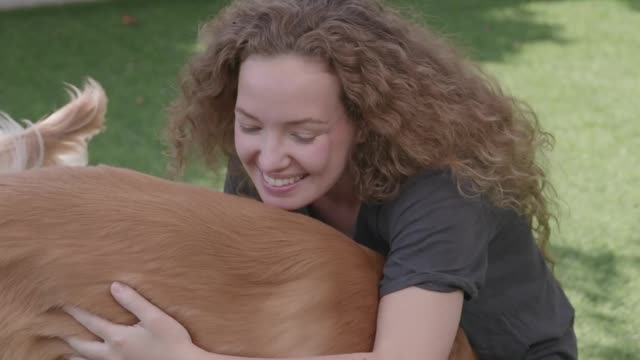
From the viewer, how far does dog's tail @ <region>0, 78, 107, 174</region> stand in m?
2.59

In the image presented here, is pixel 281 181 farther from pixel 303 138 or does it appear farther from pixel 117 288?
pixel 117 288

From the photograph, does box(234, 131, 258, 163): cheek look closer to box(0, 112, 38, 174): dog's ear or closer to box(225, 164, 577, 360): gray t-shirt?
box(225, 164, 577, 360): gray t-shirt

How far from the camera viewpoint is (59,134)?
2.76 metres

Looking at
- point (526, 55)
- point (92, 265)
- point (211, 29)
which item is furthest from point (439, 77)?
point (526, 55)

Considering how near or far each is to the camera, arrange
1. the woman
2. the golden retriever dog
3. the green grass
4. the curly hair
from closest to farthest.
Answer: the golden retriever dog
the woman
the curly hair
the green grass

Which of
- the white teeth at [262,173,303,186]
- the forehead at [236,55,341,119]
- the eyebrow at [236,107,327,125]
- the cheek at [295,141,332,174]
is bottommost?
the white teeth at [262,173,303,186]

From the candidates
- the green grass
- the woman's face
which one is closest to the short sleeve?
the woman's face

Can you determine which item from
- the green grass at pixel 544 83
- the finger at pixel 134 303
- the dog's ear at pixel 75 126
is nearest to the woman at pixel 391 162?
the finger at pixel 134 303

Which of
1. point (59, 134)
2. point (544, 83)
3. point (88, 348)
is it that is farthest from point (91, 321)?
point (544, 83)

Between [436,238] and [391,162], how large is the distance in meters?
0.22

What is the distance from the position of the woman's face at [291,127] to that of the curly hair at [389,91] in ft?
0.11

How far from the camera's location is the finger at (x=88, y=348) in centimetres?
183

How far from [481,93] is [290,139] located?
1.70ft

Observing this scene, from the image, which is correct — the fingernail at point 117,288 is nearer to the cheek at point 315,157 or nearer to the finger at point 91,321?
the finger at point 91,321
